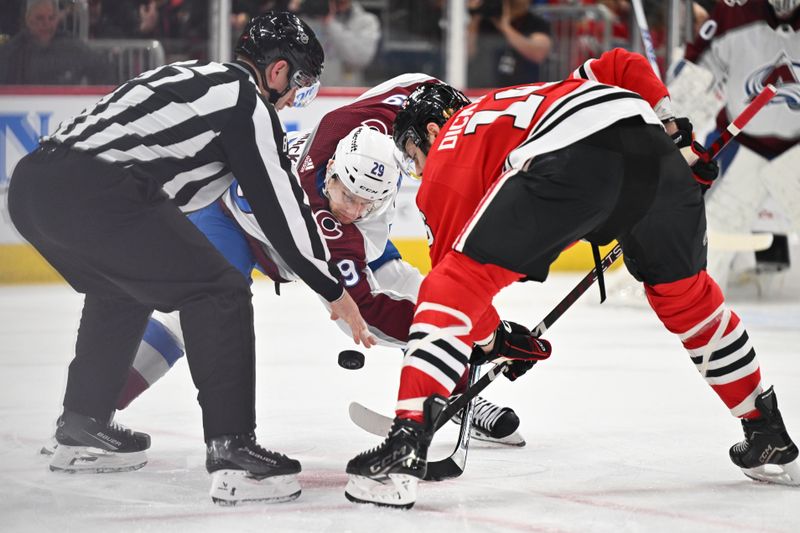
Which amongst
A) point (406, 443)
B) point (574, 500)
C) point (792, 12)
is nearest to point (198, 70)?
point (406, 443)

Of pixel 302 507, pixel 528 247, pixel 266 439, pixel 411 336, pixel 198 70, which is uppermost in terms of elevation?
pixel 198 70

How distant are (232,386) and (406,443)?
0.30 m

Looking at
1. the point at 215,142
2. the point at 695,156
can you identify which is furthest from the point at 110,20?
the point at 695,156

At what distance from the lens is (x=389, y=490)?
80.0 inches

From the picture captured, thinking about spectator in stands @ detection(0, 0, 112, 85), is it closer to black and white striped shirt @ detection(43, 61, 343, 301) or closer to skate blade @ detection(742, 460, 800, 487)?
black and white striped shirt @ detection(43, 61, 343, 301)

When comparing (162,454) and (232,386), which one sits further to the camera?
(162,454)

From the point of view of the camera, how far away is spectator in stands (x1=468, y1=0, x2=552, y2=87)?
20.7ft

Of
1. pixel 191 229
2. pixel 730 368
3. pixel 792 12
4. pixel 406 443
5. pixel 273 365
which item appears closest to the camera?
pixel 406 443

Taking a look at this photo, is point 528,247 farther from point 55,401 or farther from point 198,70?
point 55,401

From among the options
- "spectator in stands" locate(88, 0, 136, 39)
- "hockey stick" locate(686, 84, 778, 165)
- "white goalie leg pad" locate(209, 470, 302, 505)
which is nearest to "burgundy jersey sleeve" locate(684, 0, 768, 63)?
"spectator in stands" locate(88, 0, 136, 39)

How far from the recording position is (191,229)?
2141mm

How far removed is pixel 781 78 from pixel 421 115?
122 inches

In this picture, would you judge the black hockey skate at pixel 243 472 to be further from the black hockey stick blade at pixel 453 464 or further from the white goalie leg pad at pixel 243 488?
the black hockey stick blade at pixel 453 464

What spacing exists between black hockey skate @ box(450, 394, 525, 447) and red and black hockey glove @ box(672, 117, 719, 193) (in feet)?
2.10
